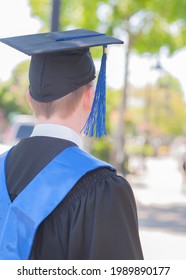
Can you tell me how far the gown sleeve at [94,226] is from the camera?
184 centimetres

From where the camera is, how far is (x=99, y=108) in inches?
96.0

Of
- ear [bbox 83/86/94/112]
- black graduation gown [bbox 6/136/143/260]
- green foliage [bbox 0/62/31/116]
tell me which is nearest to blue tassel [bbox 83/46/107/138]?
ear [bbox 83/86/94/112]

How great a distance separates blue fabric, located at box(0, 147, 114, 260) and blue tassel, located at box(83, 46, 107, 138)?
0.46 metres

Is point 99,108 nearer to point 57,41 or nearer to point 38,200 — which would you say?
point 57,41

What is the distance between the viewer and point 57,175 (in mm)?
1968

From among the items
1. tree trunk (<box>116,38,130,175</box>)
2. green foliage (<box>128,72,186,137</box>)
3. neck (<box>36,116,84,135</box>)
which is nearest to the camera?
neck (<box>36,116,84,135</box>)

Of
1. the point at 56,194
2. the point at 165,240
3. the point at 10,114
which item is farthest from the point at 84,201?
the point at 10,114

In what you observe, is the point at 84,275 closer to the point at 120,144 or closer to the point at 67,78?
the point at 67,78

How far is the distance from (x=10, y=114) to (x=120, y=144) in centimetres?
3660

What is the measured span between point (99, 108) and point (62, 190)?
1.97 ft

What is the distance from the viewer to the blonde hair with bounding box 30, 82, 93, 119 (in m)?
2.02

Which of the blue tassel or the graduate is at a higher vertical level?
the blue tassel

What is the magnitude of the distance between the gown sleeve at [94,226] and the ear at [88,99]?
26 cm

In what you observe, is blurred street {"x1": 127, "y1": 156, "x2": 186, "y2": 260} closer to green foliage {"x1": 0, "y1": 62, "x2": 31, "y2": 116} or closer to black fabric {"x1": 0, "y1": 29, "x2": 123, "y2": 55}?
black fabric {"x1": 0, "y1": 29, "x2": 123, "y2": 55}
